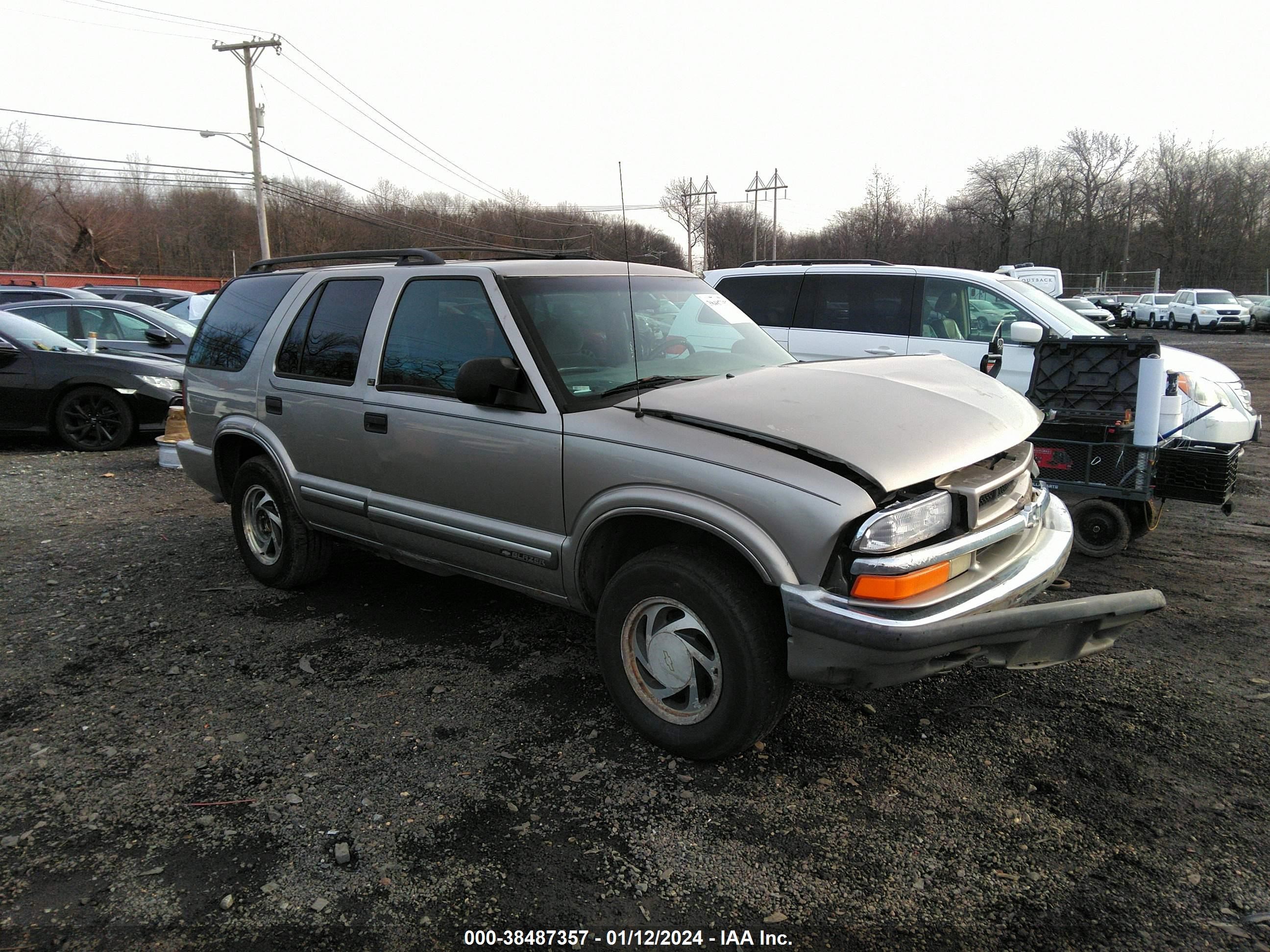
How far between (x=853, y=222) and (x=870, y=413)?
79.5m

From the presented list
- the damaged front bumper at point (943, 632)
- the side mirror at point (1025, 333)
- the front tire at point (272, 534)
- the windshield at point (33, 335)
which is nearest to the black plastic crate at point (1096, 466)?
the side mirror at point (1025, 333)

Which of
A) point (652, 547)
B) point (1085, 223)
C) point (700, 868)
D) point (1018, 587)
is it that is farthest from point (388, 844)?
point (1085, 223)

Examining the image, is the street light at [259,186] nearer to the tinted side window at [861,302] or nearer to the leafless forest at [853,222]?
the leafless forest at [853,222]

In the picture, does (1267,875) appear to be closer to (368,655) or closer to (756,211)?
(368,655)

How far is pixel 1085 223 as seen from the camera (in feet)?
232

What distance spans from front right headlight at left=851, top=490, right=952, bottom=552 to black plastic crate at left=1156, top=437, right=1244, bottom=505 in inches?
142

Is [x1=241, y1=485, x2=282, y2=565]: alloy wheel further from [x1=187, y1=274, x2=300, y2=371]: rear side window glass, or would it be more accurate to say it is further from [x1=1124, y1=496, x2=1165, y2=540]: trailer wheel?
[x1=1124, y1=496, x2=1165, y2=540]: trailer wheel

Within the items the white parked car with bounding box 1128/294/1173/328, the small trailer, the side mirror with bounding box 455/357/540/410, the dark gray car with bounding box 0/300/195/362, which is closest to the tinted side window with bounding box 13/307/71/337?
the dark gray car with bounding box 0/300/195/362

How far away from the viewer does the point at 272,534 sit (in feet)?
17.1

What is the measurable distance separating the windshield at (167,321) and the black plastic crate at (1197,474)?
12278mm

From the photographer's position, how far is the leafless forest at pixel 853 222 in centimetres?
5697

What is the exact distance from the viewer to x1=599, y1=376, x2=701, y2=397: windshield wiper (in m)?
3.56

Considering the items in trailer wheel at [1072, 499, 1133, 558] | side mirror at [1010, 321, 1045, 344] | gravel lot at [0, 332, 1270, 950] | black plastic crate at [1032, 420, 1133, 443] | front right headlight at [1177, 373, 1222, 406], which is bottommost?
gravel lot at [0, 332, 1270, 950]

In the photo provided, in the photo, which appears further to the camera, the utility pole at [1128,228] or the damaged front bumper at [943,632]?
the utility pole at [1128,228]
